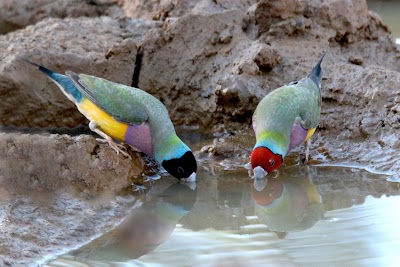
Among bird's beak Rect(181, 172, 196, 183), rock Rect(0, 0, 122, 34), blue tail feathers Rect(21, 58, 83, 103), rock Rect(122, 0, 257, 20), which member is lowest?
bird's beak Rect(181, 172, 196, 183)

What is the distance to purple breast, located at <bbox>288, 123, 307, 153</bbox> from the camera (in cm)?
632

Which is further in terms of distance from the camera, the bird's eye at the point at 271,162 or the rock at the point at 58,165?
the bird's eye at the point at 271,162

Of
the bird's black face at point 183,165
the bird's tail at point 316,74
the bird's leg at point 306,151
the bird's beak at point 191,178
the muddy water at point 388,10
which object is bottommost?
the bird's beak at point 191,178

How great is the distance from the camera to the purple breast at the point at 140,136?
20.5ft

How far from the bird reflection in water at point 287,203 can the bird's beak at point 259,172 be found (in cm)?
6

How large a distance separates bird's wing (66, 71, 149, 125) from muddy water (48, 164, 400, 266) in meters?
0.59

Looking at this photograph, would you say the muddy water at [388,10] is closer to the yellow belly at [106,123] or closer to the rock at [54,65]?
the rock at [54,65]

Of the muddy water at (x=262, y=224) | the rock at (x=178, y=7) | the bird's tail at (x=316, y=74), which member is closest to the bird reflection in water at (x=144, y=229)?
the muddy water at (x=262, y=224)

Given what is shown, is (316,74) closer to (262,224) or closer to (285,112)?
(285,112)

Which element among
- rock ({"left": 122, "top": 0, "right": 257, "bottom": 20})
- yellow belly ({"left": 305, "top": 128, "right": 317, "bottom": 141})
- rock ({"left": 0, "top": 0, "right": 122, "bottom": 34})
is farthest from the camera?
rock ({"left": 0, "top": 0, "right": 122, "bottom": 34})

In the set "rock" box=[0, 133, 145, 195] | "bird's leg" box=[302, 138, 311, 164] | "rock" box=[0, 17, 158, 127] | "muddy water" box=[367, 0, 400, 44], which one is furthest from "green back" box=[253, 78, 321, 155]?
"muddy water" box=[367, 0, 400, 44]

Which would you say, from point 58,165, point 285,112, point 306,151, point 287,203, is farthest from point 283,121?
point 58,165

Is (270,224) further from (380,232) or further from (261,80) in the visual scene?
(261,80)

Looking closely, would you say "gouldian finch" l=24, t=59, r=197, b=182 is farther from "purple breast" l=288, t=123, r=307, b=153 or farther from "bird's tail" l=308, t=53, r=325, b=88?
"bird's tail" l=308, t=53, r=325, b=88
